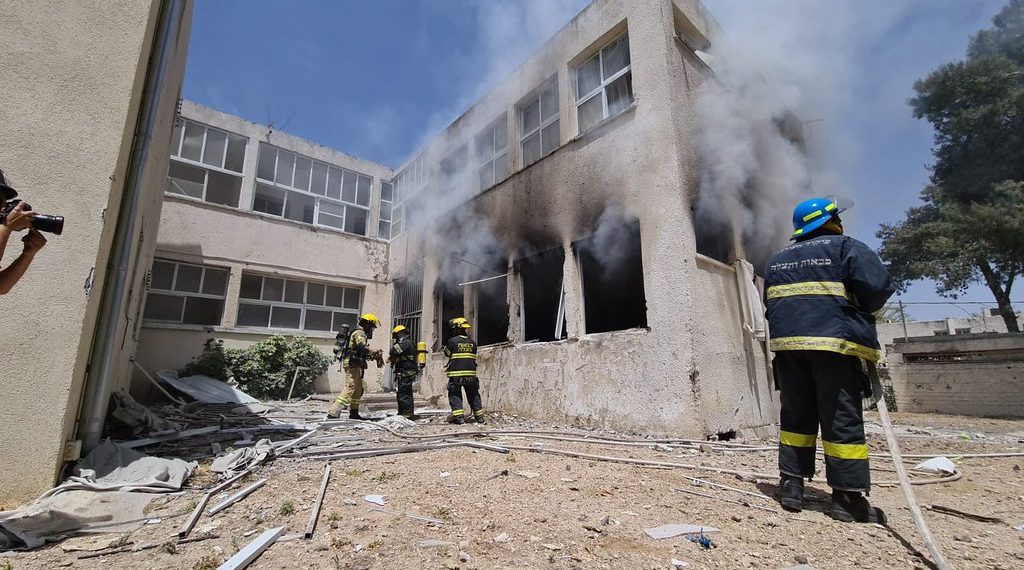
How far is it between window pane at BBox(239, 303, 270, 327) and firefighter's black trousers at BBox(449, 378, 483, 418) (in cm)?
729

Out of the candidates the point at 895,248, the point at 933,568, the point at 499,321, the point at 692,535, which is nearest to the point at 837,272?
the point at 933,568

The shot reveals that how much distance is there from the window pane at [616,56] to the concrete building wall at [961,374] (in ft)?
33.2

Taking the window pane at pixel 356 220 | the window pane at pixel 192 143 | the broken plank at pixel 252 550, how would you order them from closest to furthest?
the broken plank at pixel 252 550 < the window pane at pixel 192 143 < the window pane at pixel 356 220

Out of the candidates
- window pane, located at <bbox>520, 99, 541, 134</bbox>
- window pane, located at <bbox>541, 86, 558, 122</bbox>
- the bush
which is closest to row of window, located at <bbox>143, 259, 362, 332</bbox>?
the bush

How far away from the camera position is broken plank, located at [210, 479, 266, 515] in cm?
269

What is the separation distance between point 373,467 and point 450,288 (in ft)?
19.3

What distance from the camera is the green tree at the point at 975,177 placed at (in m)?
14.6

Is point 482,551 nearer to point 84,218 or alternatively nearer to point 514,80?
point 84,218

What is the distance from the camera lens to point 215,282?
11.0 meters

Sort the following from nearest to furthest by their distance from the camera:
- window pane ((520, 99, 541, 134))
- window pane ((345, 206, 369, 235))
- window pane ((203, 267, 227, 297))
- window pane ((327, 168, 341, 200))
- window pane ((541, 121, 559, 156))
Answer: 1. window pane ((541, 121, 559, 156))
2. window pane ((520, 99, 541, 134))
3. window pane ((203, 267, 227, 297))
4. window pane ((327, 168, 341, 200))
5. window pane ((345, 206, 369, 235))

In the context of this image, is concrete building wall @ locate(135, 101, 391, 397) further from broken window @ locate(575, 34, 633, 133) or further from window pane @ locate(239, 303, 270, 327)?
broken window @ locate(575, 34, 633, 133)

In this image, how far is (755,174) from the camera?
671 centimetres

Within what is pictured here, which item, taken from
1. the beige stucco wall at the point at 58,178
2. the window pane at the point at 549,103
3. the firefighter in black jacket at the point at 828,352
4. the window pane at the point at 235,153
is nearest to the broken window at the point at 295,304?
the window pane at the point at 235,153

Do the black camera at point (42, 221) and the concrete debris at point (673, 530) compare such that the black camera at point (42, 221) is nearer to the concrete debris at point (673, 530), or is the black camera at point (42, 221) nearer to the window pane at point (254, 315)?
the concrete debris at point (673, 530)
